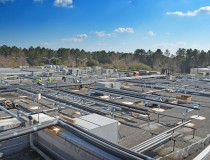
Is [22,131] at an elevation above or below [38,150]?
above

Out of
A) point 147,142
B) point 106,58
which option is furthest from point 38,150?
point 106,58

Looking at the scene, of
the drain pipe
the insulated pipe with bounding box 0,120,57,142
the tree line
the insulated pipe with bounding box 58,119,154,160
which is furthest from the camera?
the tree line

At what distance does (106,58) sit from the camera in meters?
76.1

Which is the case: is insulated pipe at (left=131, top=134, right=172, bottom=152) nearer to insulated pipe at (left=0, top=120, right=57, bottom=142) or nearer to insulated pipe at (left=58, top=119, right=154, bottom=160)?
insulated pipe at (left=58, top=119, right=154, bottom=160)

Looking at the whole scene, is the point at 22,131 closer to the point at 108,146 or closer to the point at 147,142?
the point at 108,146

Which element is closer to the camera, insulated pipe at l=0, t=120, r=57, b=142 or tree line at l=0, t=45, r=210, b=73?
insulated pipe at l=0, t=120, r=57, b=142

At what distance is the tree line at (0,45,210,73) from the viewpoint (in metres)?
60.2

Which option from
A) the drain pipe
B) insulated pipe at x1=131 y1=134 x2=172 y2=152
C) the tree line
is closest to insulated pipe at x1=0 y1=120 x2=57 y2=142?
the drain pipe

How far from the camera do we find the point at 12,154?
240 inches

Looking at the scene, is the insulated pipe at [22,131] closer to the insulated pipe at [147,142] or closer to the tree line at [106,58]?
the insulated pipe at [147,142]

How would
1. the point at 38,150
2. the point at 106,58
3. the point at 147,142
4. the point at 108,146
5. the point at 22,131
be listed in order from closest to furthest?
the point at 108,146, the point at 22,131, the point at 38,150, the point at 147,142, the point at 106,58

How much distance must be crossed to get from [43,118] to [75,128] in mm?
1944

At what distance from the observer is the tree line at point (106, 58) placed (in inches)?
2372

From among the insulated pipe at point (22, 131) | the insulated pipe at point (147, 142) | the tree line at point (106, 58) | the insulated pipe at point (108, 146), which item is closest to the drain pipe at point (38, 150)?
the insulated pipe at point (22, 131)
